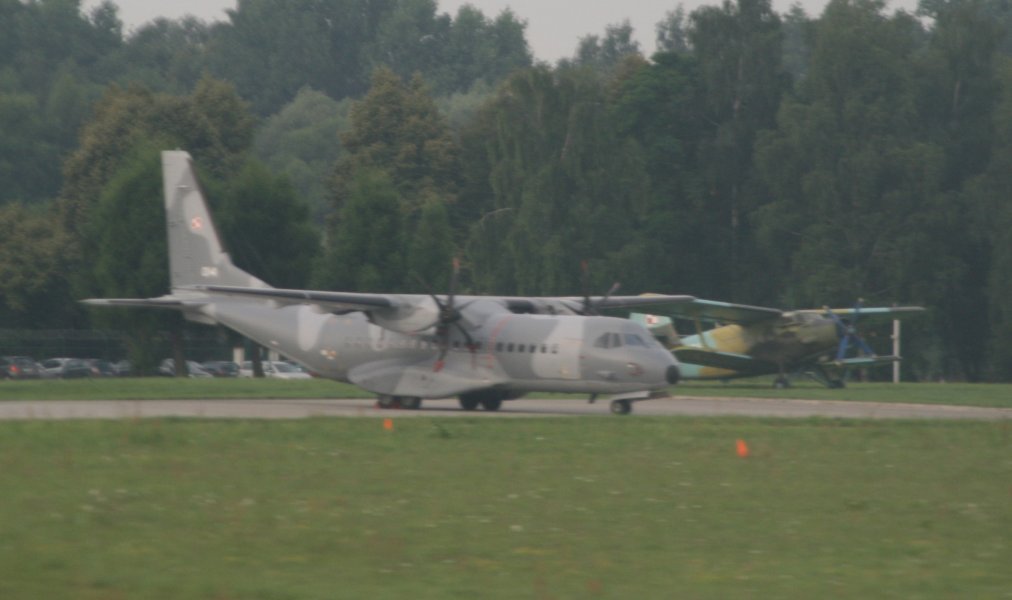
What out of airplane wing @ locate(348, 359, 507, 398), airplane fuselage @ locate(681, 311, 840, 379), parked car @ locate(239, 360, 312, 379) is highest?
airplane fuselage @ locate(681, 311, 840, 379)

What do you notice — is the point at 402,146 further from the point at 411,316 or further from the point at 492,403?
the point at 411,316

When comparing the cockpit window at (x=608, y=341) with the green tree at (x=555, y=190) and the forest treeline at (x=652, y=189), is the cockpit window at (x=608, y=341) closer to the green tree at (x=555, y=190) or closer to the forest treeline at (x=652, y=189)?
the forest treeline at (x=652, y=189)

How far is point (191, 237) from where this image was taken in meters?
39.1

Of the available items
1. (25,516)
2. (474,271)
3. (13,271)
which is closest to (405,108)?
(474,271)

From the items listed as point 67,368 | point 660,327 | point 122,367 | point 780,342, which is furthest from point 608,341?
point 122,367

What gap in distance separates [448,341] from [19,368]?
1580 inches

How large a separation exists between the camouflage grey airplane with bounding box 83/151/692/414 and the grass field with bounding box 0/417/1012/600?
840cm

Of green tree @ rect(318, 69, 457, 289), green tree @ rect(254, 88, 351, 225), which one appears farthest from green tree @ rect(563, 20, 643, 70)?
green tree @ rect(318, 69, 457, 289)

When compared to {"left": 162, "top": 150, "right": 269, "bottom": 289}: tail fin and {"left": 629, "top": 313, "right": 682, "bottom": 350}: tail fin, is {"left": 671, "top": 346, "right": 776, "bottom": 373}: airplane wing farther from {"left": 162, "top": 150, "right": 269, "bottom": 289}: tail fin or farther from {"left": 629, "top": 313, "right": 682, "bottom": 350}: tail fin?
{"left": 162, "top": 150, "right": 269, "bottom": 289}: tail fin

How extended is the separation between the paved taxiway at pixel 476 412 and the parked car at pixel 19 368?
32.5m

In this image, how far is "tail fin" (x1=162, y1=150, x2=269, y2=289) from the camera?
38.7 m

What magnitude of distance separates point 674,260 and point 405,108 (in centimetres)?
1776

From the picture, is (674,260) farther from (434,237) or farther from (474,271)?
(434,237)

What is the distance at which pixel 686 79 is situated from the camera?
8469cm
